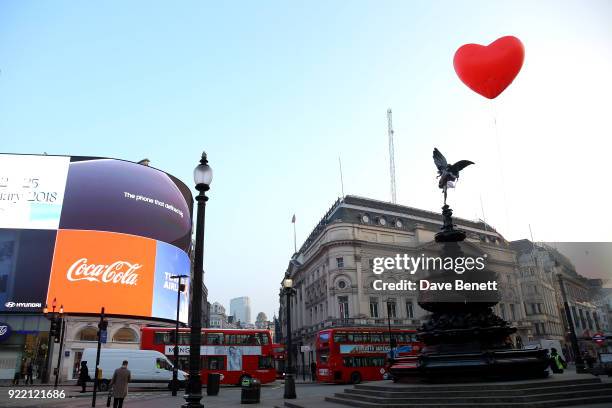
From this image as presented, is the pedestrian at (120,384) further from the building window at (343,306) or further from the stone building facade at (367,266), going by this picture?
the building window at (343,306)

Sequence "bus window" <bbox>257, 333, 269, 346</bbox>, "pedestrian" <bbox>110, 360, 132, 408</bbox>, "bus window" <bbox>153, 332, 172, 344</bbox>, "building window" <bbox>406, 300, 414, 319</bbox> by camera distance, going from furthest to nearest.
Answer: "building window" <bbox>406, 300, 414, 319</bbox> → "bus window" <bbox>257, 333, 269, 346</bbox> → "bus window" <bbox>153, 332, 172, 344</bbox> → "pedestrian" <bbox>110, 360, 132, 408</bbox>

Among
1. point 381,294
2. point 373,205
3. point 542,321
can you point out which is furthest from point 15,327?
point 542,321

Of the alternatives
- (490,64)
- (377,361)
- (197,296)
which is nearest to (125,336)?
(377,361)

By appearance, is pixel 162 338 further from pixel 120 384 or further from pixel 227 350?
pixel 120 384

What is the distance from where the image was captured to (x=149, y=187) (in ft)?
176

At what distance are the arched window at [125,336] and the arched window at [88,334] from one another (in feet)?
6.95

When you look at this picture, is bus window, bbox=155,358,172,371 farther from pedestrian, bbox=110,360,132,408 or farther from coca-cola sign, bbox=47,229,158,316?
coca-cola sign, bbox=47,229,158,316

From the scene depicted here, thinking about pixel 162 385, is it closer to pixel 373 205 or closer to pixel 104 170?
pixel 104 170

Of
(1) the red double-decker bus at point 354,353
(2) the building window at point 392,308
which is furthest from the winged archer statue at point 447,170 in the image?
(2) the building window at point 392,308

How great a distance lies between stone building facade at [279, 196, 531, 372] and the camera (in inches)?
2213

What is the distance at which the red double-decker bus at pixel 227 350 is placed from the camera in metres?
32.6

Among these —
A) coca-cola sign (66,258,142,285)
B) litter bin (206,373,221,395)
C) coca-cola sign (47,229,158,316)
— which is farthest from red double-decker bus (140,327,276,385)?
coca-cola sign (66,258,142,285)

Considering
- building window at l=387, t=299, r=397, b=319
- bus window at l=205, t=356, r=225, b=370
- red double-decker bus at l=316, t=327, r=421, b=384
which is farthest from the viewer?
building window at l=387, t=299, r=397, b=319

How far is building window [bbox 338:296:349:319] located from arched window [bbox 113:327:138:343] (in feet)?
79.8
